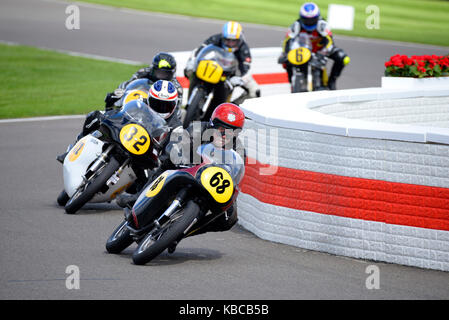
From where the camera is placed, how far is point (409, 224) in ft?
28.9

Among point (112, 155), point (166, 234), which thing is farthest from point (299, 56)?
point (166, 234)

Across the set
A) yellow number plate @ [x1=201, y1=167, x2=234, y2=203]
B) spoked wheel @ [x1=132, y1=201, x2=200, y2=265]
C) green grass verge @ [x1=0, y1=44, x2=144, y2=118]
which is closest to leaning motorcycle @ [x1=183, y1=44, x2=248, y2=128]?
green grass verge @ [x1=0, y1=44, x2=144, y2=118]

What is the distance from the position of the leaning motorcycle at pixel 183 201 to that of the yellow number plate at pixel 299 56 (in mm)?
8689

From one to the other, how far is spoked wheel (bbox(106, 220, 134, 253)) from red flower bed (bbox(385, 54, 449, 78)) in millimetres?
6729

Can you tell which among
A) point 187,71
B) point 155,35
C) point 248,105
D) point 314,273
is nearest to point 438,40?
point 155,35

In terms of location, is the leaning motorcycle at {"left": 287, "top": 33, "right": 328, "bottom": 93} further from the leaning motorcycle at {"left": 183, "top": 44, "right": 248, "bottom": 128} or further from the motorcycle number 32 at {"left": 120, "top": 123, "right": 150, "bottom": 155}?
the motorcycle number 32 at {"left": 120, "top": 123, "right": 150, "bottom": 155}

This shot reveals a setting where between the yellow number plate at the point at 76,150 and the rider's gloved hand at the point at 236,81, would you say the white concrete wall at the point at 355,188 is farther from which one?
the rider's gloved hand at the point at 236,81

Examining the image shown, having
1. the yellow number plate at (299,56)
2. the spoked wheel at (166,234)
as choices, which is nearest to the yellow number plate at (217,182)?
the spoked wheel at (166,234)

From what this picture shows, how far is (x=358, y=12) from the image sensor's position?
134ft

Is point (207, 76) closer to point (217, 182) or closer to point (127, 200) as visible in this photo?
point (127, 200)

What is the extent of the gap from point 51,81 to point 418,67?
35.2 feet

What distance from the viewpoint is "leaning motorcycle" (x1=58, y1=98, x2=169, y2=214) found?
32.2ft

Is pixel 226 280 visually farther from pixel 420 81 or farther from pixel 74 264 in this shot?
pixel 420 81

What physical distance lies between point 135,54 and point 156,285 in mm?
19491
